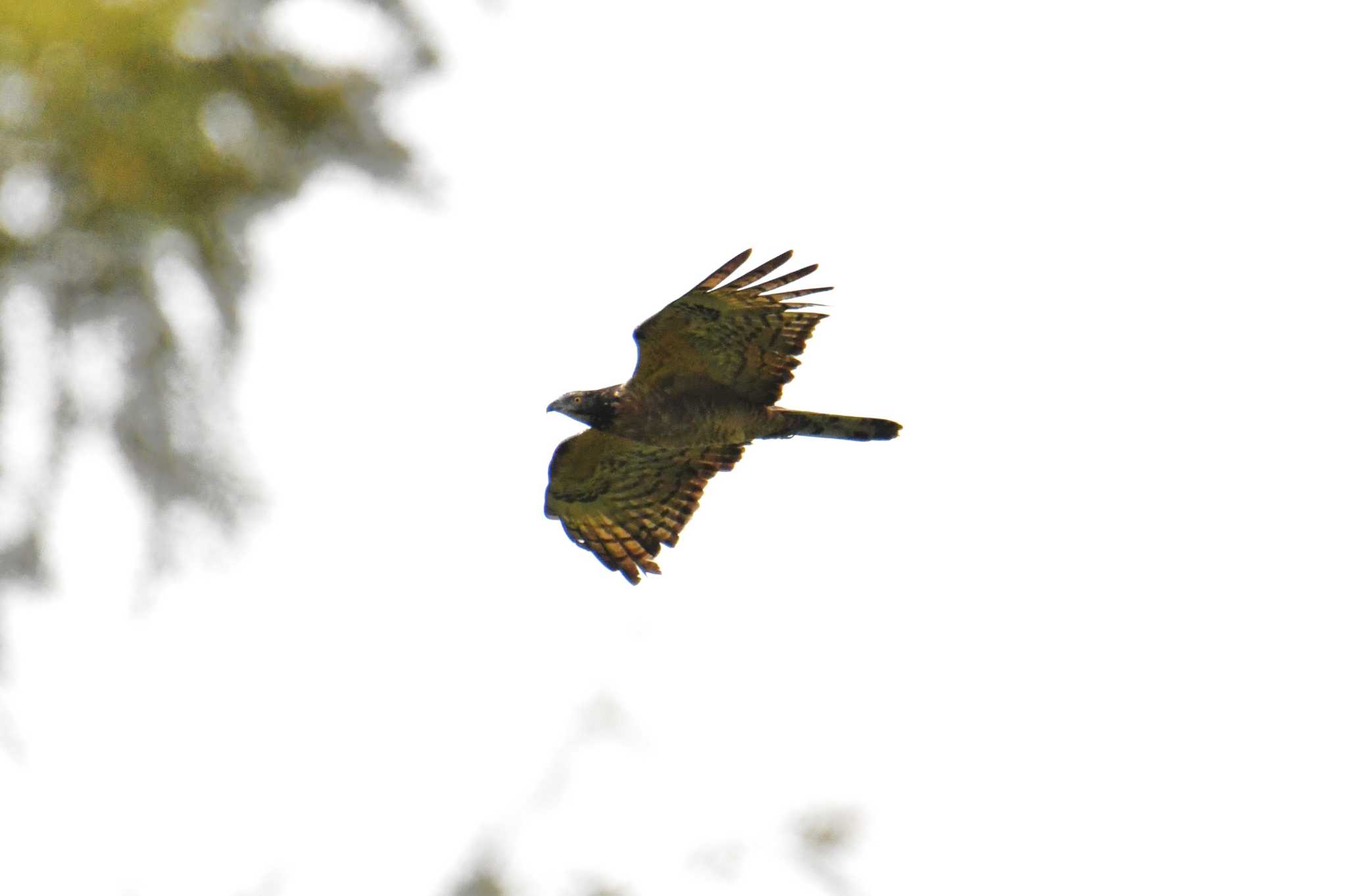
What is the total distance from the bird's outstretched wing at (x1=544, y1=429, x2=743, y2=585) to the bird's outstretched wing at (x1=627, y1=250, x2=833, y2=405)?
0.58 m

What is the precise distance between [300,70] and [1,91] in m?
0.84

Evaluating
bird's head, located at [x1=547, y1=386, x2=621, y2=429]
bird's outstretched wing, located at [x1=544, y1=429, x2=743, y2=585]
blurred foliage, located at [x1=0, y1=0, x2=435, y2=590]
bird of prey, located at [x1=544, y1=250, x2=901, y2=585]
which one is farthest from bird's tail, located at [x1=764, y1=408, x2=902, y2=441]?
blurred foliage, located at [x1=0, y1=0, x2=435, y2=590]

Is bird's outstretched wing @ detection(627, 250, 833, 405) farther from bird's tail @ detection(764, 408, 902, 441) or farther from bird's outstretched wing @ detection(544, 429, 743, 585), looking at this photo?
bird's outstretched wing @ detection(544, 429, 743, 585)

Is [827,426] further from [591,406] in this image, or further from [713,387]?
[591,406]

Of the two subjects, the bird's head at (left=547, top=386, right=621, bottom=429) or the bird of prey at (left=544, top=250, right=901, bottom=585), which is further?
the bird's head at (left=547, top=386, right=621, bottom=429)

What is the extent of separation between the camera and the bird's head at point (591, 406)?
5.97 metres

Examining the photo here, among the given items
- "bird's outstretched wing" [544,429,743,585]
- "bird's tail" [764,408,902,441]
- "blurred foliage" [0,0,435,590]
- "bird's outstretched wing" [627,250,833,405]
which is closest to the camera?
"blurred foliage" [0,0,435,590]

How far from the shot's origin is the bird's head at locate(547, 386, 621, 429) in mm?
5973

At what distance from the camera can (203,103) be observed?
3795mm

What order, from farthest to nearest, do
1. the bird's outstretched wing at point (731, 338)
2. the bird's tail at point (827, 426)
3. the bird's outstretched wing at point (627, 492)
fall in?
the bird's outstretched wing at point (627, 492), the bird's tail at point (827, 426), the bird's outstretched wing at point (731, 338)

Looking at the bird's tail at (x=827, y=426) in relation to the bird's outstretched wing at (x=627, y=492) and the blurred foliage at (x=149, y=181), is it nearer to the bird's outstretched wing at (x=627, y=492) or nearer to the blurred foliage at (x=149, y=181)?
the bird's outstretched wing at (x=627, y=492)

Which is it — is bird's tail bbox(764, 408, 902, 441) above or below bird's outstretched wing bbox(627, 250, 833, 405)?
below

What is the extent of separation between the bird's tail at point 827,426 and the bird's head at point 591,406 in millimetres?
637

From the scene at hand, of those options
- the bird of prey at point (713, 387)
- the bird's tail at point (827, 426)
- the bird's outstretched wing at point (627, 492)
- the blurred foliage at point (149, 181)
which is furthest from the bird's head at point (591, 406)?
the blurred foliage at point (149, 181)
